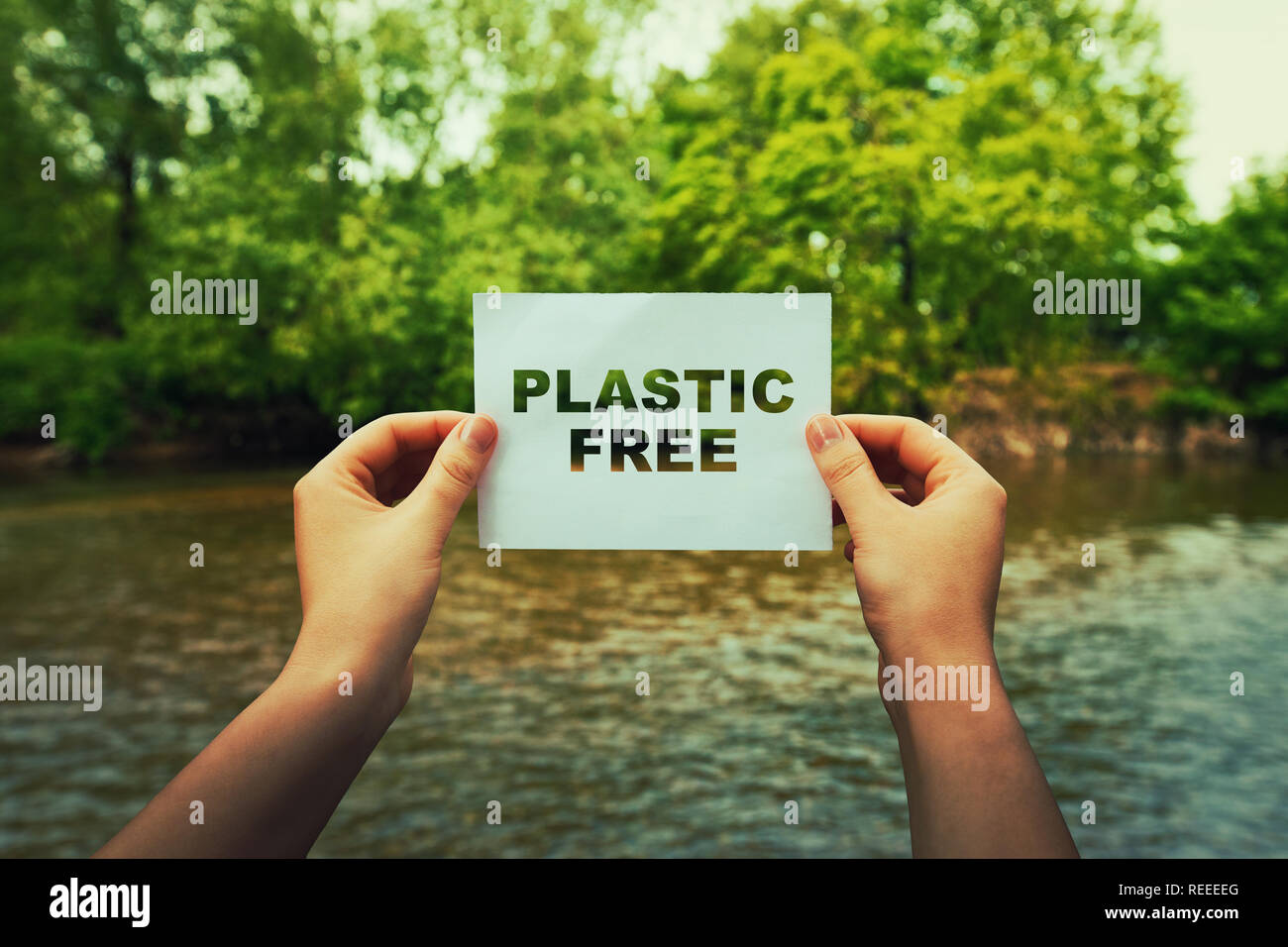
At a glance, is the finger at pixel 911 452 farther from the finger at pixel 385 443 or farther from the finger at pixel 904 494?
the finger at pixel 385 443

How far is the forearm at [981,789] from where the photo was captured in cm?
170

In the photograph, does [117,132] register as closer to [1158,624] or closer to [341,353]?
[341,353]

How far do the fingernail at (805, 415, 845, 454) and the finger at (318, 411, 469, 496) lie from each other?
67 cm

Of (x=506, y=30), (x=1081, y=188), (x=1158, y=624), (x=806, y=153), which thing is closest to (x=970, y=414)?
(x=1081, y=188)

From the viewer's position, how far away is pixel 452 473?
Answer: 217 centimetres

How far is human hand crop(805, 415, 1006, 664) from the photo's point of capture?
1892mm

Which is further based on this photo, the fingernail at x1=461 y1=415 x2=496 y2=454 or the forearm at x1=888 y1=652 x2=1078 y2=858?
the fingernail at x1=461 y1=415 x2=496 y2=454

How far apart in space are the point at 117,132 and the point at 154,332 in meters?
9.72

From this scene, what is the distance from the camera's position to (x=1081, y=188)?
135ft
